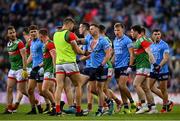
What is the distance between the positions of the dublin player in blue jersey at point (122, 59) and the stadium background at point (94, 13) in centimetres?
1236

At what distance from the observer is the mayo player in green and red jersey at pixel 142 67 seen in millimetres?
24750

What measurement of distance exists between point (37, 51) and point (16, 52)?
2.64 ft

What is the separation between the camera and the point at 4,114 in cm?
2505

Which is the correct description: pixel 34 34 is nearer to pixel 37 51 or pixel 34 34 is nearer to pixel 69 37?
pixel 37 51

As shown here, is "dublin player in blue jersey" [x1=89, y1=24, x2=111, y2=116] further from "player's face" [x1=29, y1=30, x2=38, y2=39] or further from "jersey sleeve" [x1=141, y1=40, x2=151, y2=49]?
"player's face" [x1=29, y1=30, x2=38, y2=39]

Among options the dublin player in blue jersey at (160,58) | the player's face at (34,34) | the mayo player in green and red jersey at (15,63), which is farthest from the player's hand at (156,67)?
the mayo player in green and red jersey at (15,63)

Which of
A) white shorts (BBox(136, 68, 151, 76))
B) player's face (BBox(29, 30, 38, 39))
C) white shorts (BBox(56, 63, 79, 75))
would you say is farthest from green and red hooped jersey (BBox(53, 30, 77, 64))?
white shorts (BBox(136, 68, 151, 76))

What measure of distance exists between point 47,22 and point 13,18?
1920mm

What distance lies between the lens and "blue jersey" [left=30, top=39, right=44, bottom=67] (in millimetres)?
25078

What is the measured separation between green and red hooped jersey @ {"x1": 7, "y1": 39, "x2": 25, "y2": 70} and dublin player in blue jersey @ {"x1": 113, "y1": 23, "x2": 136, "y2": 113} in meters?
3.04

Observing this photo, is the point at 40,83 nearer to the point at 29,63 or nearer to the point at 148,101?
the point at 29,63

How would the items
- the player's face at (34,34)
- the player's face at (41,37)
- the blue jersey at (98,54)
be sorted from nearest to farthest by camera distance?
the blue jersey at (98,54), the player's face at (41,37), the player's face at (34,34)

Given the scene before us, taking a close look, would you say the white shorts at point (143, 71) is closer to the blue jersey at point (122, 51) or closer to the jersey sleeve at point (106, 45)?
the blue jersey at point (122, 51)

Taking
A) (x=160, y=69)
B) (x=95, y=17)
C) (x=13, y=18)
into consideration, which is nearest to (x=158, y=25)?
(x=95, y=17)
